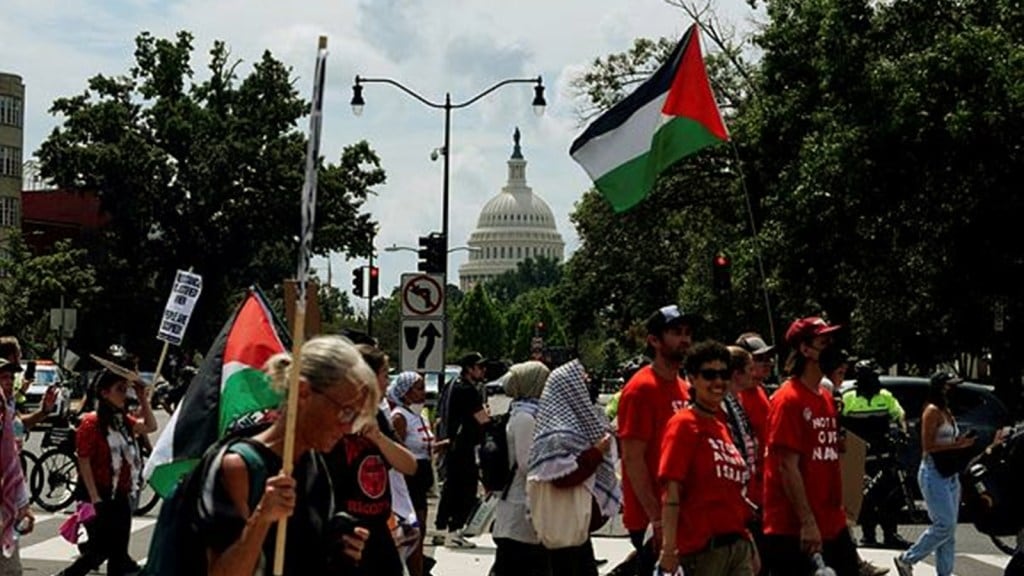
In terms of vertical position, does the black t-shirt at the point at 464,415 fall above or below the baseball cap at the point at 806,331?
below

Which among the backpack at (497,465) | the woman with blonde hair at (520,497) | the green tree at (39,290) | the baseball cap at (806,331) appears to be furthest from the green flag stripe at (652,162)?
the green tree at (39,290)

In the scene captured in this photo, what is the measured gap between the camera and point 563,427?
954cm

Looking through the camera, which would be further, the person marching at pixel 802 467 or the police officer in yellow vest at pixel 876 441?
the police officer in yellow vest at pixel 876 441

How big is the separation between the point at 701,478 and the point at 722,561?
1.25 ft

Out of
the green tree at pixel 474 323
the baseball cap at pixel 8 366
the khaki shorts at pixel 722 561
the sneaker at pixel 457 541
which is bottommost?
the sneaker at pixel 457 541

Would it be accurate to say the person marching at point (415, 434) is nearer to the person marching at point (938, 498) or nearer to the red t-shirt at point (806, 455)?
the red t-shirt at point (806, 455)

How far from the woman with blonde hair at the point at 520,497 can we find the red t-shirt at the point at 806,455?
1.44 m

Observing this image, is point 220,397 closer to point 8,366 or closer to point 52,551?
point 8,366

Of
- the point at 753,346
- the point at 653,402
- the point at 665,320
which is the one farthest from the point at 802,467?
the point at 753,346

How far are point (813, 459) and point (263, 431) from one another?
4338mm

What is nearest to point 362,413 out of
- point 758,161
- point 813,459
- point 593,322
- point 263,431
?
point 263,431

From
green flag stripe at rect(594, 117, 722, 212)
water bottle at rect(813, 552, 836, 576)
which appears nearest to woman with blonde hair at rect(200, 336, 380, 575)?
water bottle at rect(813, 552, 836, 576)

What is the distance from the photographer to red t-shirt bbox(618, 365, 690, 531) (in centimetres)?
894

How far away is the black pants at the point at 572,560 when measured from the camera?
9664mm
